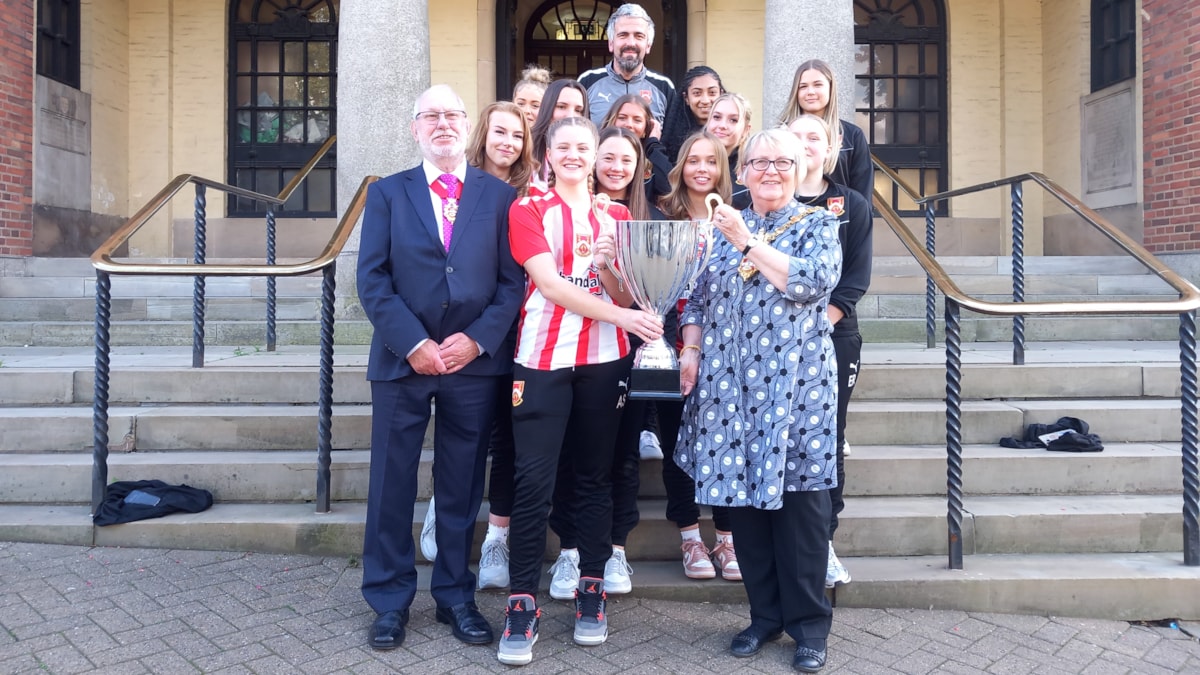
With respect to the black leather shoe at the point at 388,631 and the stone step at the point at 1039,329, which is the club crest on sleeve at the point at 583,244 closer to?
the black leather shoe at the point at 388,631

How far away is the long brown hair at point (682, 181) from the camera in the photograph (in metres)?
3.63

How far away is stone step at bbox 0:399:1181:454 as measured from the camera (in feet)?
→ 15.5

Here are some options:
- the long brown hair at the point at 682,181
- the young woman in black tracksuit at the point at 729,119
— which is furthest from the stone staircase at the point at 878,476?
the young woman in black tracksuit at the point at 729,119

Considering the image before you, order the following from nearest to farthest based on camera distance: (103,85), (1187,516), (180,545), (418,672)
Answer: (418,672)
(1187,516)
(180,545)
(103,85)

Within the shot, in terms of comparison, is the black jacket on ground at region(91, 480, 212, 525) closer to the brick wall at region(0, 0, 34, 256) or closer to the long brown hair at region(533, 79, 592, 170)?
the long brown hair at region(533, 79, 592, 170)

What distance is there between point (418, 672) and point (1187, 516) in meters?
3.34

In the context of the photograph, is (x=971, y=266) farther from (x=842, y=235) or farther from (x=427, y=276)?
(x=427, y=276)

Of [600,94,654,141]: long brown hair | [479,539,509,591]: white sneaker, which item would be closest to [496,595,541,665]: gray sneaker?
[479,539,509,591]: white sneaker

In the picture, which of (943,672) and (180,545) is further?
(180,545)

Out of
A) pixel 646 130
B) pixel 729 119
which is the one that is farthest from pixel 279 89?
pixel 729 119

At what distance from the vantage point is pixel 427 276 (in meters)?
3.33

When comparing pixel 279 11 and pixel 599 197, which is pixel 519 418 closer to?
pixel 599 197

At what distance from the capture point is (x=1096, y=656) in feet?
10.8

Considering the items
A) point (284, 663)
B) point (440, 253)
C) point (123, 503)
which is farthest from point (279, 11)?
point (284, 663)
